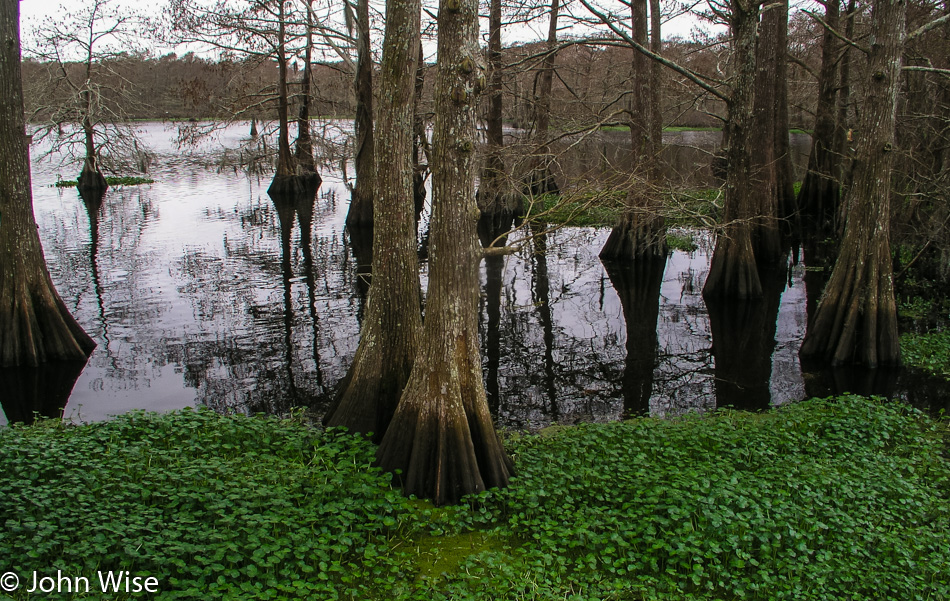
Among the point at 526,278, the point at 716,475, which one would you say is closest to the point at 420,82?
the point at 526,278

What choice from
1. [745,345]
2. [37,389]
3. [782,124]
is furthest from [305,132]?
[745,345]

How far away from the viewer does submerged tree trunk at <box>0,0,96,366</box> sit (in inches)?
420

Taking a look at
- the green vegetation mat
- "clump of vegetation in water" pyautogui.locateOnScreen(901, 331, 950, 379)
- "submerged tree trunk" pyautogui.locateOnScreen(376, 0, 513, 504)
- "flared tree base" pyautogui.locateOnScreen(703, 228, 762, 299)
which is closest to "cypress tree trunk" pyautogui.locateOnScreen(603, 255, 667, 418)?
"flared tree base" pyautogui.locateOnScreen(703, 228, 762, 299)

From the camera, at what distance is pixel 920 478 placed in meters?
6.97

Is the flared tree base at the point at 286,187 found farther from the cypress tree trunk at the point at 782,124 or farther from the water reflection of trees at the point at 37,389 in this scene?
the water reflection of trees at the point at 37,389

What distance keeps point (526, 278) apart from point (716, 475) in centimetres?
1137

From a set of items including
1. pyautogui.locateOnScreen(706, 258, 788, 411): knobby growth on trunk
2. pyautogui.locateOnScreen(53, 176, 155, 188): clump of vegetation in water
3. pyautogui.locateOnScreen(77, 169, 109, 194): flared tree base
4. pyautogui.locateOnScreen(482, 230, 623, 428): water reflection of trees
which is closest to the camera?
pyautogui.locateOnScreen(482, 230, 623, 428): water reflection of trees

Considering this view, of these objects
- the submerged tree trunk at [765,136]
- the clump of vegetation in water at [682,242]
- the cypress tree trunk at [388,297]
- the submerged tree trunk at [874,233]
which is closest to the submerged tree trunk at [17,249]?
the cypress tree trunk at [388,297]

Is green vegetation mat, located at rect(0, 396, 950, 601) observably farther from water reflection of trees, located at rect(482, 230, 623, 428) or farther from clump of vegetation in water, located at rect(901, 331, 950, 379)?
clump of vegetation in water, located at rect(901, 331, 950, 379)

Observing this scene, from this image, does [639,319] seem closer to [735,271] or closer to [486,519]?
[735,271]

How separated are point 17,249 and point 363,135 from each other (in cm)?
1291

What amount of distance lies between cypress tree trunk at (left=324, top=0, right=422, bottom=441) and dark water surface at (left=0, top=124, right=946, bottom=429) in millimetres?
1960

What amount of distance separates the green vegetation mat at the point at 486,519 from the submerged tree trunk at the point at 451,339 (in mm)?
270

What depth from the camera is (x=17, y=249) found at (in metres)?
10.7
